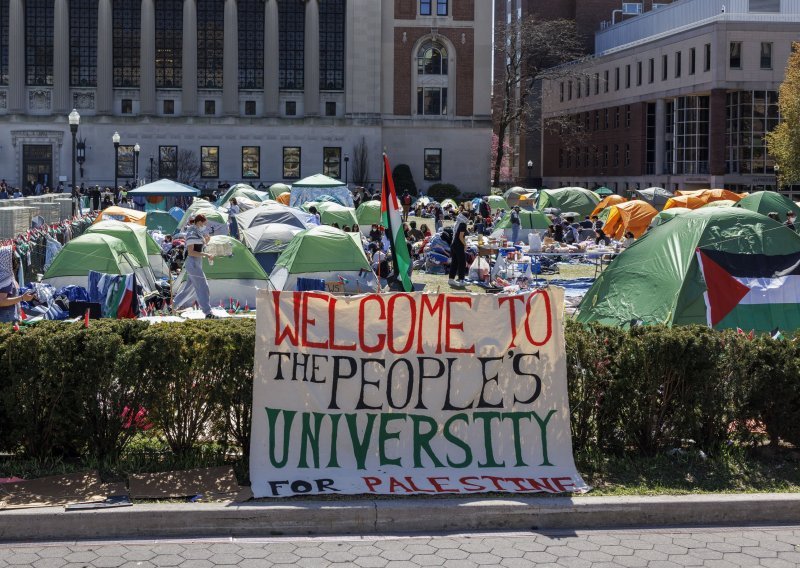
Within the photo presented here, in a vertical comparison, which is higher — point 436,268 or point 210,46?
point 210,46

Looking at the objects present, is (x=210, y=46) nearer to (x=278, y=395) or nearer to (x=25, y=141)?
(x=25, y=141)

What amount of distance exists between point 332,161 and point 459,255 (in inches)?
2034

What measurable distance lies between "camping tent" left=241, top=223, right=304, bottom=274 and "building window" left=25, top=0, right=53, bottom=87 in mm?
53259

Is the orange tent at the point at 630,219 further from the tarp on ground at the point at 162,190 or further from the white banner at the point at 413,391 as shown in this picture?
the white banner at the point at 413,391

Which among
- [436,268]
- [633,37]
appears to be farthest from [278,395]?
[633,37]

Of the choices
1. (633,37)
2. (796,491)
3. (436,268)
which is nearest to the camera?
(796,491)

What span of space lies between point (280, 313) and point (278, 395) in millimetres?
643

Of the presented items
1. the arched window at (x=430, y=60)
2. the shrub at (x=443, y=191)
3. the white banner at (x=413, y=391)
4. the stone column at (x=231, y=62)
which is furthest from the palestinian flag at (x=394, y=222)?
the arched window at (x=430, y=60)

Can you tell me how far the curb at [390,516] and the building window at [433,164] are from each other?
70445 millimetres

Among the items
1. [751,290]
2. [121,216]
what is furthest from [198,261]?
[121,216]

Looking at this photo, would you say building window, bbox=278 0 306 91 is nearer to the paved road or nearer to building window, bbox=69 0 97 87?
building window, bbox=69 0 97 87

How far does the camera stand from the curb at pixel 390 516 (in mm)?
7020

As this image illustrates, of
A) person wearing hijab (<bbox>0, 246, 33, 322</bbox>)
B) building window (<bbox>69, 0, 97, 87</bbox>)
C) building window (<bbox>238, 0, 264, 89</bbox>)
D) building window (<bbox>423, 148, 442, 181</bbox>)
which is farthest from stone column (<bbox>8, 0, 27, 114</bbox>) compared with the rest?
person wearing hijab (<bbox>0, 246, 33, 322</bbox>)

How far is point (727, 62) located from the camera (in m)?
65.6
